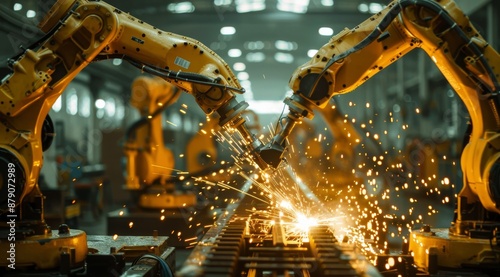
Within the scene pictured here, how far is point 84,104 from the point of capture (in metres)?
18.8

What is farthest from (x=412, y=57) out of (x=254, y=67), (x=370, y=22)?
(x=370, y=22)

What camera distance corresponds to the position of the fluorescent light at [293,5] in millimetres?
16438

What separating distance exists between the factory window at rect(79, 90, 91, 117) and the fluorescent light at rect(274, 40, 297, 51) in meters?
8.56

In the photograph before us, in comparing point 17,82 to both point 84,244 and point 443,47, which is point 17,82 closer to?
point 84,244

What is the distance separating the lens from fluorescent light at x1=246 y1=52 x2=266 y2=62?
2747 centimetres

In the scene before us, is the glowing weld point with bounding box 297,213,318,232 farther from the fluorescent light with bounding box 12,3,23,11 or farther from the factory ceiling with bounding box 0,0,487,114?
the fluorescent light with bounding box 12,3,23,11

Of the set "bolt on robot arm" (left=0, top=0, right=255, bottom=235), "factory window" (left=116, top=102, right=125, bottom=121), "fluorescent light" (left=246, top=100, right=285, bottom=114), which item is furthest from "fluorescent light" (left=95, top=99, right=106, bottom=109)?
"fluorescent light" (left=246, top=100, right=285, bottom=114)

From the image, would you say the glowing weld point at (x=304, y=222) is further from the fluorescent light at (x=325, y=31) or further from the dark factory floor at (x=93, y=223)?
the fluorescent light at (x=325, y=31)

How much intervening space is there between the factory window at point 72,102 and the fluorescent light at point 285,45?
30.4 ft

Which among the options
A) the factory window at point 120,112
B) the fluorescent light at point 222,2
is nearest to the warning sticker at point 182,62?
the fluorescent light at point 222,2

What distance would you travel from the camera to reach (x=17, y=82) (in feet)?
13.3

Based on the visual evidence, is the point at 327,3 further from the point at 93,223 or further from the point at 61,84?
the point at 61,84

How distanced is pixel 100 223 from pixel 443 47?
9787mm

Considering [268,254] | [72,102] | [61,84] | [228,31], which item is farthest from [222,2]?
[268,254]
